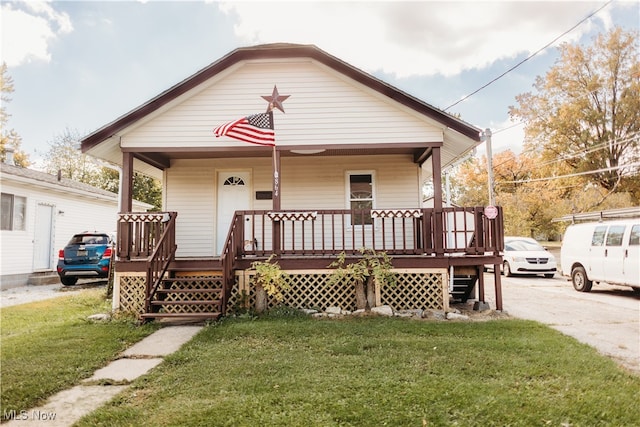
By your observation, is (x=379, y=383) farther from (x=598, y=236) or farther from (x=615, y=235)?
(x=598, y=236)

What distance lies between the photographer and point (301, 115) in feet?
27.7

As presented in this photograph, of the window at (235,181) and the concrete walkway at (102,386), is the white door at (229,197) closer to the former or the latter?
the window at (235,181)

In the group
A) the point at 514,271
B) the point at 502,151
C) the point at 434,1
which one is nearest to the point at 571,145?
the point at 502,151

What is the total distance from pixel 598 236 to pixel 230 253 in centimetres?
1044

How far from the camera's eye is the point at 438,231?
7723 millimetres

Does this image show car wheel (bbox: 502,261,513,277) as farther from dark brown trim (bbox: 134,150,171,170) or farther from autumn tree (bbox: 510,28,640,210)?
dark brown trim (bbox: 134,150,171,170)

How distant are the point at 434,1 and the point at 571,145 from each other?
20274 millimetres

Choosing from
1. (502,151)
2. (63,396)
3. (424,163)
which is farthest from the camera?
(502,151)

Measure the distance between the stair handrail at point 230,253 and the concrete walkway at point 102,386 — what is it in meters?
1.17

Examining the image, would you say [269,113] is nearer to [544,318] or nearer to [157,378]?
[157,378]

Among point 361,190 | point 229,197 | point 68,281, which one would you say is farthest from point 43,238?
point 361,190

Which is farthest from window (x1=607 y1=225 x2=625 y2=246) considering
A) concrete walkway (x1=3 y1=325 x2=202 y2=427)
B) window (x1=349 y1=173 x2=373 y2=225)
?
concrete walkway (x1=3 y1=325 x2=202 y2=427)

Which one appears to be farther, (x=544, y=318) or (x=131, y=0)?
(x=131, y=0)

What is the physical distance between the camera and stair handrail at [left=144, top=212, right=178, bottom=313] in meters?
7.01
